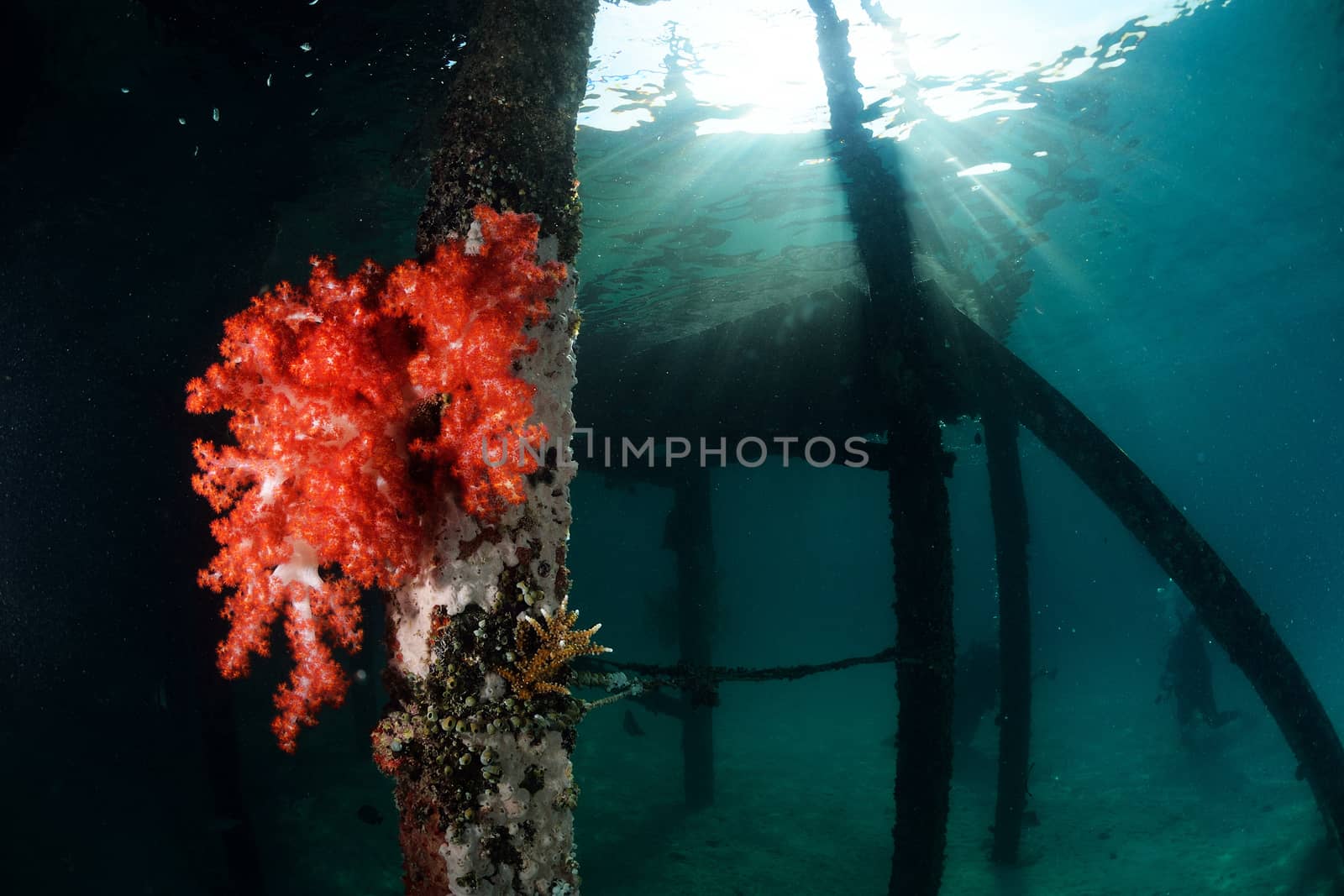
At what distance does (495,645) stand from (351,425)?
3.97 ft

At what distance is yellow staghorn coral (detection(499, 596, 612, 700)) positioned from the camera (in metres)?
2.66

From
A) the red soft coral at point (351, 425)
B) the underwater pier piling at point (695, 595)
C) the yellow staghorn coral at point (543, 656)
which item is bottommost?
the underwater pier piling at point (695, 595)

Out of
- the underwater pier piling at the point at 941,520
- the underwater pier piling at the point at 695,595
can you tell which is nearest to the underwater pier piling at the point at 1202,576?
the underwater pier piling at the point at 941,520

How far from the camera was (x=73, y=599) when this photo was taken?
10320 mm

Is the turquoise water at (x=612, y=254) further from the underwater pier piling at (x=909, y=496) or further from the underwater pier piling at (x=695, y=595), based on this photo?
the underwater pier piling at (x=909, y=496)

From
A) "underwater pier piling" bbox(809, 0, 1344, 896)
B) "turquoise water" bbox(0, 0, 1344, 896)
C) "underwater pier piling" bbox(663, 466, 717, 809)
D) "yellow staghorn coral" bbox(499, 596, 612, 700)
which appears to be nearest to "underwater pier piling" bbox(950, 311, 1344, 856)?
"underwater pier piling" bbox(809, 0, 1344, 896)

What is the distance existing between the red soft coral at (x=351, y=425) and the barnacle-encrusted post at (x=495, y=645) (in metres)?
0.14

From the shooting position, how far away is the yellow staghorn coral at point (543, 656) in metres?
2.66

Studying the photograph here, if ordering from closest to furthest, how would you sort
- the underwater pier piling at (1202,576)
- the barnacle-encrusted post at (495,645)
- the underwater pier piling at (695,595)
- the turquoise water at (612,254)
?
the barnacle-encrusted post at (495,645) → the underwater pier piling at (1202,576) → the turquoise water at (612,254) → the underwater pier piling at (695,595)

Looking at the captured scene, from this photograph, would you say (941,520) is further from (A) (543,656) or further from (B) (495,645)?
(B) (495,645)

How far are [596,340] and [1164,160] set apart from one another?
1345cm

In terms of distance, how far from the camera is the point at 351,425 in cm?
288

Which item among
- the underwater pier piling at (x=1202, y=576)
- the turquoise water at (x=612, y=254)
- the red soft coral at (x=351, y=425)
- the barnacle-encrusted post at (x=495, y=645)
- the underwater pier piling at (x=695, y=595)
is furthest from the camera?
the underwater pier piling at (x=695, y=595)

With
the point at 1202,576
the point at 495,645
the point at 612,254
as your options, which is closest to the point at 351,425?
the point at 495,645
